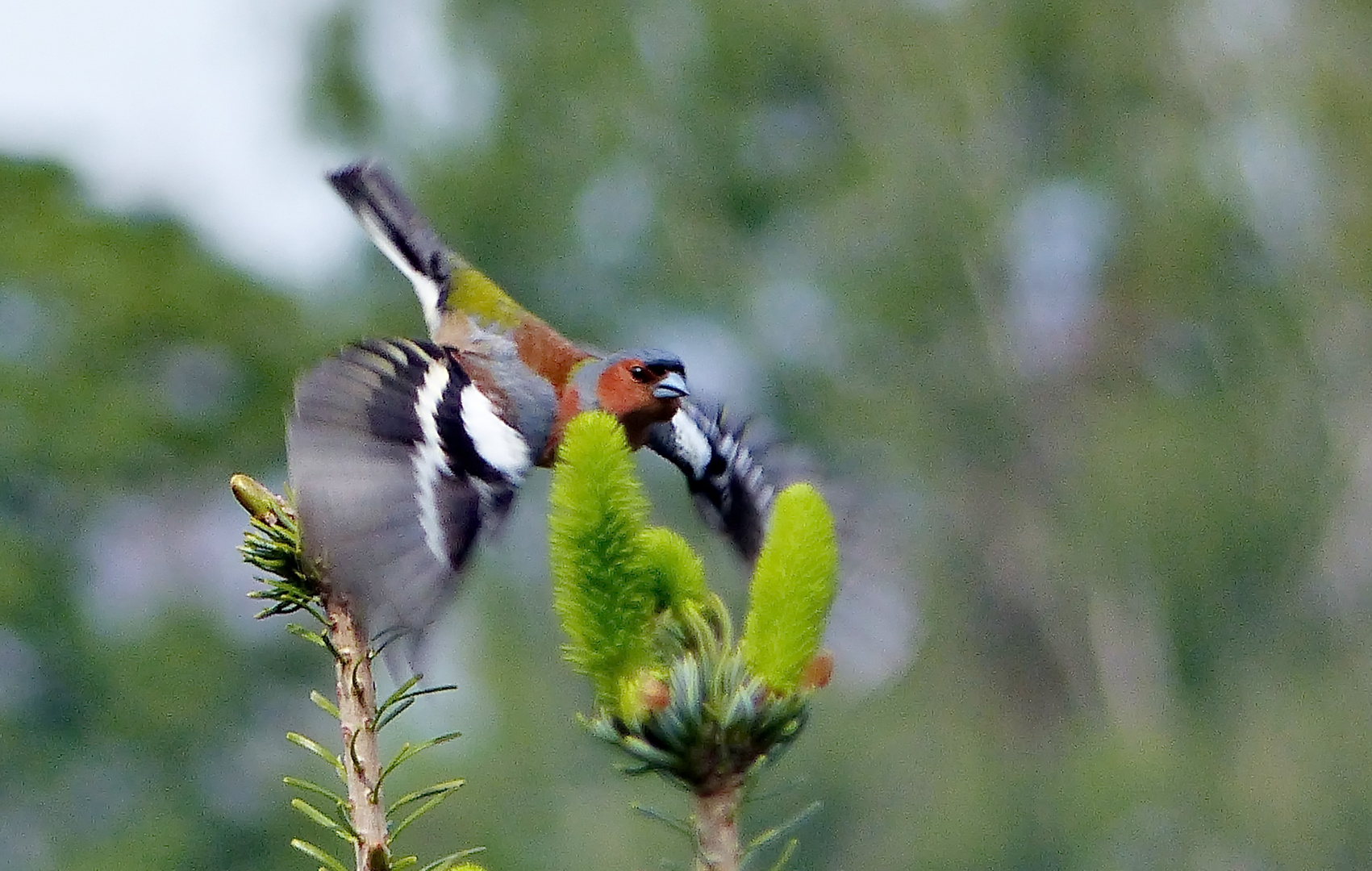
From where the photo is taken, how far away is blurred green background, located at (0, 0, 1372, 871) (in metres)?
16.9

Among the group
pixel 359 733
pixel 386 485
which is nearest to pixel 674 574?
pixel 359 733

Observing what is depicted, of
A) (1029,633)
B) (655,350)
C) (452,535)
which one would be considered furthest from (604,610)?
(1029,633)

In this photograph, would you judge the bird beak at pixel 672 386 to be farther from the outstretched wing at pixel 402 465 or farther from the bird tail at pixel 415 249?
the bird tail at pixel 415 249

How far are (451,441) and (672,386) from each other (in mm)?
578

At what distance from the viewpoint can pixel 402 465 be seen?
235cm

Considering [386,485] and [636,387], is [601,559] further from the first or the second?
[636,387]

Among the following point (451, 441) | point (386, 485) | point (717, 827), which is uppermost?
point (451, 441)

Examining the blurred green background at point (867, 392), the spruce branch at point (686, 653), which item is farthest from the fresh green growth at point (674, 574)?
the blurred green background at point (867, 392)

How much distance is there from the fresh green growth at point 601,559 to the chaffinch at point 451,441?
0.29 metres

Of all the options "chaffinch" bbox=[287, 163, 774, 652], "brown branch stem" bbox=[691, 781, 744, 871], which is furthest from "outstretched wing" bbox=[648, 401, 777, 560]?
"brown branch stem" bbox=[691, 781, 744, 871]

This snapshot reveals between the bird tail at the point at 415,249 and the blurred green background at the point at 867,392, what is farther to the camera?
the blurred green background at the point at 867,392

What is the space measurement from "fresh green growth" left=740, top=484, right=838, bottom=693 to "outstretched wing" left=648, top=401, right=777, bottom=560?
117 cm

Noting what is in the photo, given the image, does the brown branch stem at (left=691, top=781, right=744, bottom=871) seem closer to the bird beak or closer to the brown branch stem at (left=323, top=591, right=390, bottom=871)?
the brown branch stem at (left=323, top=591, right=390, bottom=871)

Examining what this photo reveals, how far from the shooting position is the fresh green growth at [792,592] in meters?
1.16
